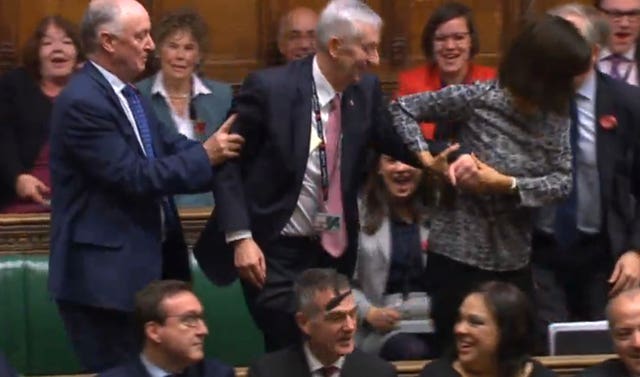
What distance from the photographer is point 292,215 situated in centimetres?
464

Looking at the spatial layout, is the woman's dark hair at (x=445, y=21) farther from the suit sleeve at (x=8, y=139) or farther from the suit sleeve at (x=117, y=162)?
the suit sleeve at (x=117, y=162)

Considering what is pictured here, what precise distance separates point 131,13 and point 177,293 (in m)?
0.71

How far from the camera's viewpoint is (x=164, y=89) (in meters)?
6.48

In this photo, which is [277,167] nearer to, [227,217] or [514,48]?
[227,217]

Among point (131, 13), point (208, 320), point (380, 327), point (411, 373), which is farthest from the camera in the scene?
point (208, 320)

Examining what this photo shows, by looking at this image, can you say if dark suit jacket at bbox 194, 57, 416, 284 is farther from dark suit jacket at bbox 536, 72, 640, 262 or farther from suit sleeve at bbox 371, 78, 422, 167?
dark suit jacket at bbox 536, 72, 640, 262

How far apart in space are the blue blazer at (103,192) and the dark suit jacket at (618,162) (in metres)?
1.19

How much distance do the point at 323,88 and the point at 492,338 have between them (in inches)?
30.8

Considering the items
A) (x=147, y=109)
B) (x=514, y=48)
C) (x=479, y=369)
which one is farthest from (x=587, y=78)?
(x=147, y=109)

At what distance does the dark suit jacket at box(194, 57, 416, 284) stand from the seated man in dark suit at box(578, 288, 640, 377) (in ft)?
2.17

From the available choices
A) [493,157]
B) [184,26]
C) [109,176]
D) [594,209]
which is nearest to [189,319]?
[109,176]

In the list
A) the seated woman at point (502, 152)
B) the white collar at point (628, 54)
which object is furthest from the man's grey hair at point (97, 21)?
the white collar at point (628, 54)

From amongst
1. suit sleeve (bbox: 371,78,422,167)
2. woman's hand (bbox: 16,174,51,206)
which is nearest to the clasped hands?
suit sleeve (bbox: 371,78,422,167)

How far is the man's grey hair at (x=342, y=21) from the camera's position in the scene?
4.54 metres
